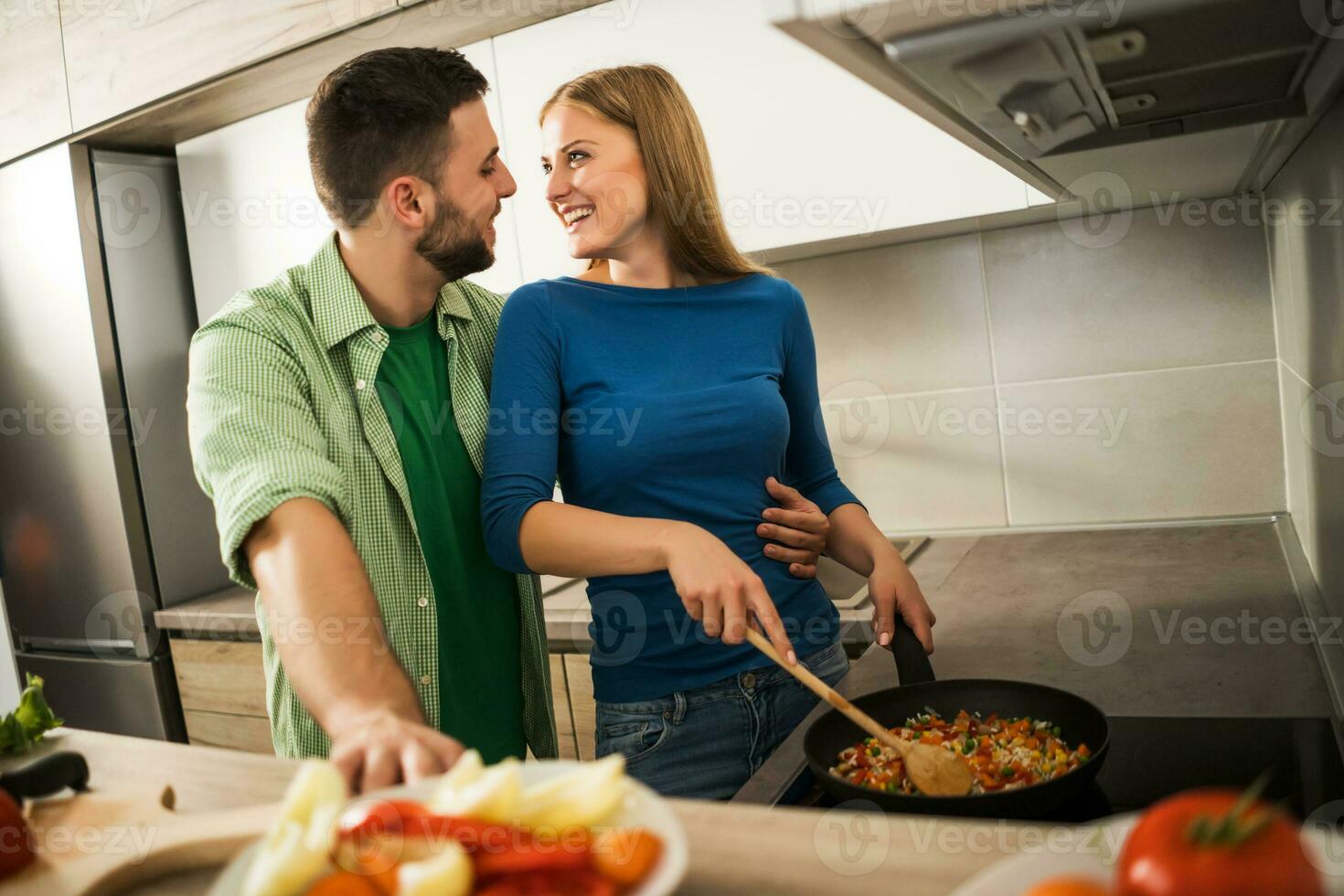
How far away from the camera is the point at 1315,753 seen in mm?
976

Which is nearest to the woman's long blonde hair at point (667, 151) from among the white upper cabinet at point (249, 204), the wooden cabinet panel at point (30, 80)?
the white upper cabinet at point (249, 204)

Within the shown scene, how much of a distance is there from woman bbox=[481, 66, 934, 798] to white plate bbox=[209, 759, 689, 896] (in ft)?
1.53

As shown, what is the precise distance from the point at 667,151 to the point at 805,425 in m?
0.39

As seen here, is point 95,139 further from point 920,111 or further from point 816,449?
point 920,111

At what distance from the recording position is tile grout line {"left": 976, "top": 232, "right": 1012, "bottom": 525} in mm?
1974

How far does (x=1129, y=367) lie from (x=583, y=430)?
1.15 metres

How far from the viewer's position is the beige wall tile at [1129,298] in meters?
1.82

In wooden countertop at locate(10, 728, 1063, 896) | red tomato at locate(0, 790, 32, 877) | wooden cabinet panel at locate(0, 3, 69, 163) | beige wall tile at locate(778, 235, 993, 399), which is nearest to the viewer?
wooden countertop at locate(10, 728, 1063, 896)

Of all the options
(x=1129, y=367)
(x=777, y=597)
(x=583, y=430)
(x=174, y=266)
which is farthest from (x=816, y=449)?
(x=174, y=266)

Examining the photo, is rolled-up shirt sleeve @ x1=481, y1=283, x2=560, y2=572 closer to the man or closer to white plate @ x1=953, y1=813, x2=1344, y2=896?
the man

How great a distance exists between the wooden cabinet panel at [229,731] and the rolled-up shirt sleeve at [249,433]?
1295mm

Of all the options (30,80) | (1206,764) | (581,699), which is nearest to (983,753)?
(1206,764)

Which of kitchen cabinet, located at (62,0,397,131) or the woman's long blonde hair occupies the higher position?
kitchen cabinet, located at (62,0,397,131)

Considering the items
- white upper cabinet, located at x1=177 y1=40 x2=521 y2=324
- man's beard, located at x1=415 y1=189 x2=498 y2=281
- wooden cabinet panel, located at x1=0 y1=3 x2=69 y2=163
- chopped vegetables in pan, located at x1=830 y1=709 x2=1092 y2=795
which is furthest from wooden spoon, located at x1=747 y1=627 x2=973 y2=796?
wooden cabinet panel, located at x1=0 y1=3 x2=69 y2=163
